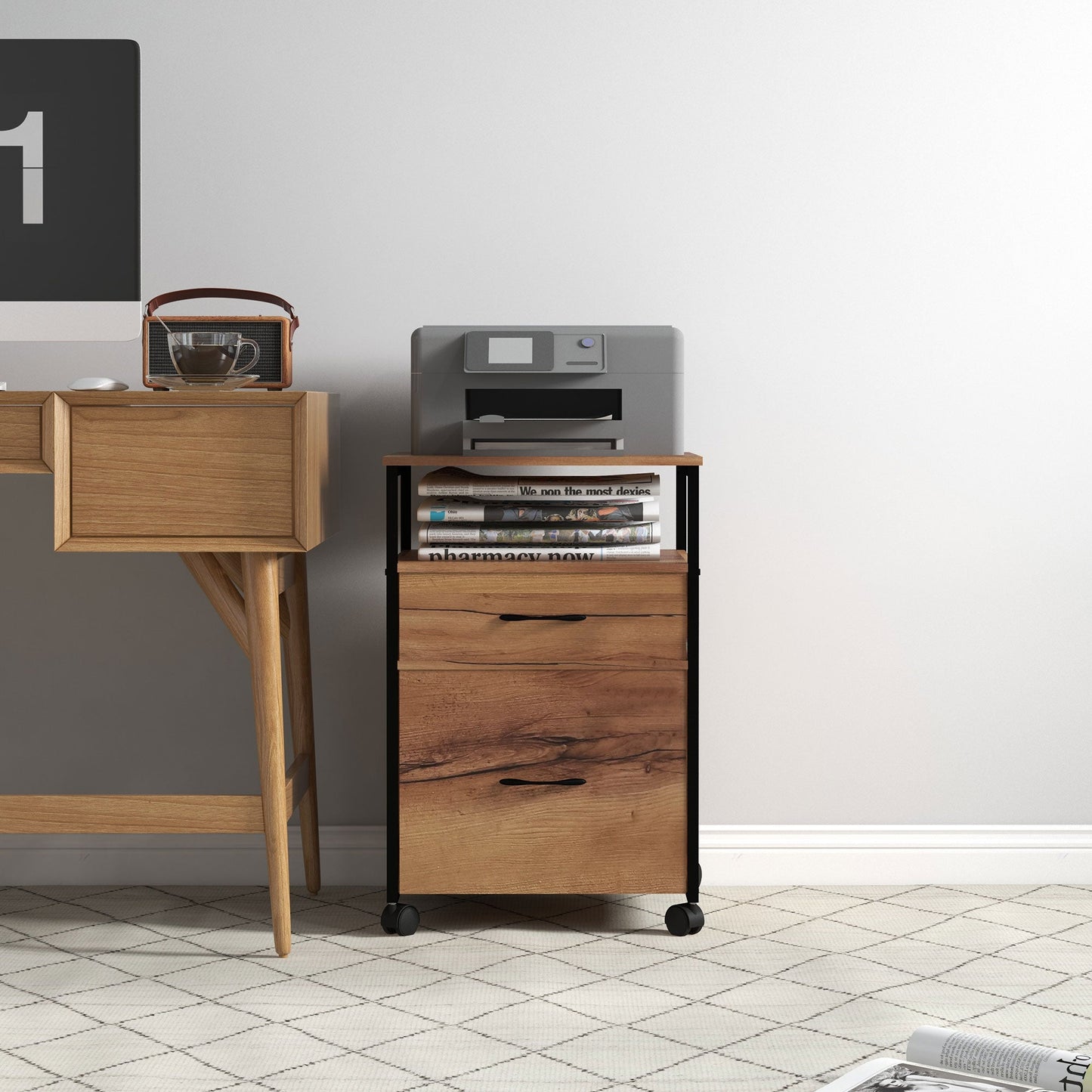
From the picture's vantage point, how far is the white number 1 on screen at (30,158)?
2398 millimetres

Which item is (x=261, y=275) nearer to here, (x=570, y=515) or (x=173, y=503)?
(x=173, y=503)

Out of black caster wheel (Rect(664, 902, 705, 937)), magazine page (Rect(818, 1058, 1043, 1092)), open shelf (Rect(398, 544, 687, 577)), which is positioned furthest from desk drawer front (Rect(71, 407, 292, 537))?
magazine page (Rect(818, 1058, 1043, 1092))

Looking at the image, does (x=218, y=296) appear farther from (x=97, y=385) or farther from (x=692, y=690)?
(x=692, y=690)

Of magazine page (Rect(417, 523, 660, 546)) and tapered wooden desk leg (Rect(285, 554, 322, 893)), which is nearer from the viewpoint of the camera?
magazine page (Rect(417, 523, 660, 546))

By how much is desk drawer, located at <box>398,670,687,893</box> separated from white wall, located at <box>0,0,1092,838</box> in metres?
0.42

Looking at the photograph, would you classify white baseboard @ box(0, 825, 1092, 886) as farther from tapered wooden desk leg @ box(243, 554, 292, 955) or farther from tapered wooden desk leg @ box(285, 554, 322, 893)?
tapered wooden desk leg @ box(243, 554, 292, 955)

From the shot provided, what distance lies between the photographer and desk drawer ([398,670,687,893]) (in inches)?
81.0

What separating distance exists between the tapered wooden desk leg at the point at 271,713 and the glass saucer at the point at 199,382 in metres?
0.31

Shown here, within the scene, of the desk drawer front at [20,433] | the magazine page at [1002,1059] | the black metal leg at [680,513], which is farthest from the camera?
the black metal leg at [680,513]

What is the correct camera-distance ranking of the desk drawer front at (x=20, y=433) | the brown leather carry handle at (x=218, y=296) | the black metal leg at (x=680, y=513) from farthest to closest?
the black metal leg at (x=680, y=513) < the brown leather carry handle at (x=218, y=296) < the desk drawer front at (x=20, y=433)

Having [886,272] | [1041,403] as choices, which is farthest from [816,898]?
[886,272]

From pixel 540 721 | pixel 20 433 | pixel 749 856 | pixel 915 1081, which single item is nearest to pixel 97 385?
pixel 20 433

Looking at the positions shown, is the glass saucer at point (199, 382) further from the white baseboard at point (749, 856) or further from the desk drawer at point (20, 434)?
the white baseboard at point (749, 856)

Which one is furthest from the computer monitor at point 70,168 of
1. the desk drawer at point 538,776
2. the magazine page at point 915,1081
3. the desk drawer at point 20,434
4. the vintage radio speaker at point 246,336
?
the magazine page at point 915,1081
